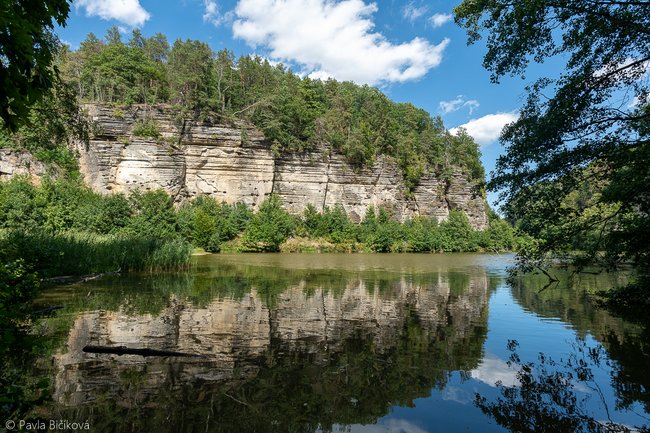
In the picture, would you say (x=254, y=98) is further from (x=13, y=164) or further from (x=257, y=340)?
(x=257, y=340)

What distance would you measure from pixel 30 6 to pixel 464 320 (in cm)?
1125

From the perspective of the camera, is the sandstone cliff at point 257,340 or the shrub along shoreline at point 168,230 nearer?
the sandstone cliff at point 257,340

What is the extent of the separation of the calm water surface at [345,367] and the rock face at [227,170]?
38024 millimetres

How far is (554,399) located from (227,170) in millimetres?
50772

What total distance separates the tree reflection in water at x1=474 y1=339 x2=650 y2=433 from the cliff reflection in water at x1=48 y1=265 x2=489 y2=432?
103 cm

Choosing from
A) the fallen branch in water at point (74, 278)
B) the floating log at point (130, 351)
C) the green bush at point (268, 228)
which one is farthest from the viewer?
the green bush at point (268, 228)

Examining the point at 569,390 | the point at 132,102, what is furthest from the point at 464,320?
the point at 132,102

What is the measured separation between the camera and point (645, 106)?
9.45 metres

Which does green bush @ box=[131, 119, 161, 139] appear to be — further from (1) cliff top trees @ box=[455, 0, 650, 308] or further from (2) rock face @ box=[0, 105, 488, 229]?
(1) cliff top trees @ box=[455, 0, 650, 308]

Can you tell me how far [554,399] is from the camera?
584 cm

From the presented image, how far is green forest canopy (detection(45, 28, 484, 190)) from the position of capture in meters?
52.7

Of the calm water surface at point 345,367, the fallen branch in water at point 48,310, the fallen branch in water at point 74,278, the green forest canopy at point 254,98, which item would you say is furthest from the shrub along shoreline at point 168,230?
the green forest canopy at point 254,98

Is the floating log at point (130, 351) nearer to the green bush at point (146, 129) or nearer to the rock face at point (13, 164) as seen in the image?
the rock face at point (13, 164)

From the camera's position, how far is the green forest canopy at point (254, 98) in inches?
2074
